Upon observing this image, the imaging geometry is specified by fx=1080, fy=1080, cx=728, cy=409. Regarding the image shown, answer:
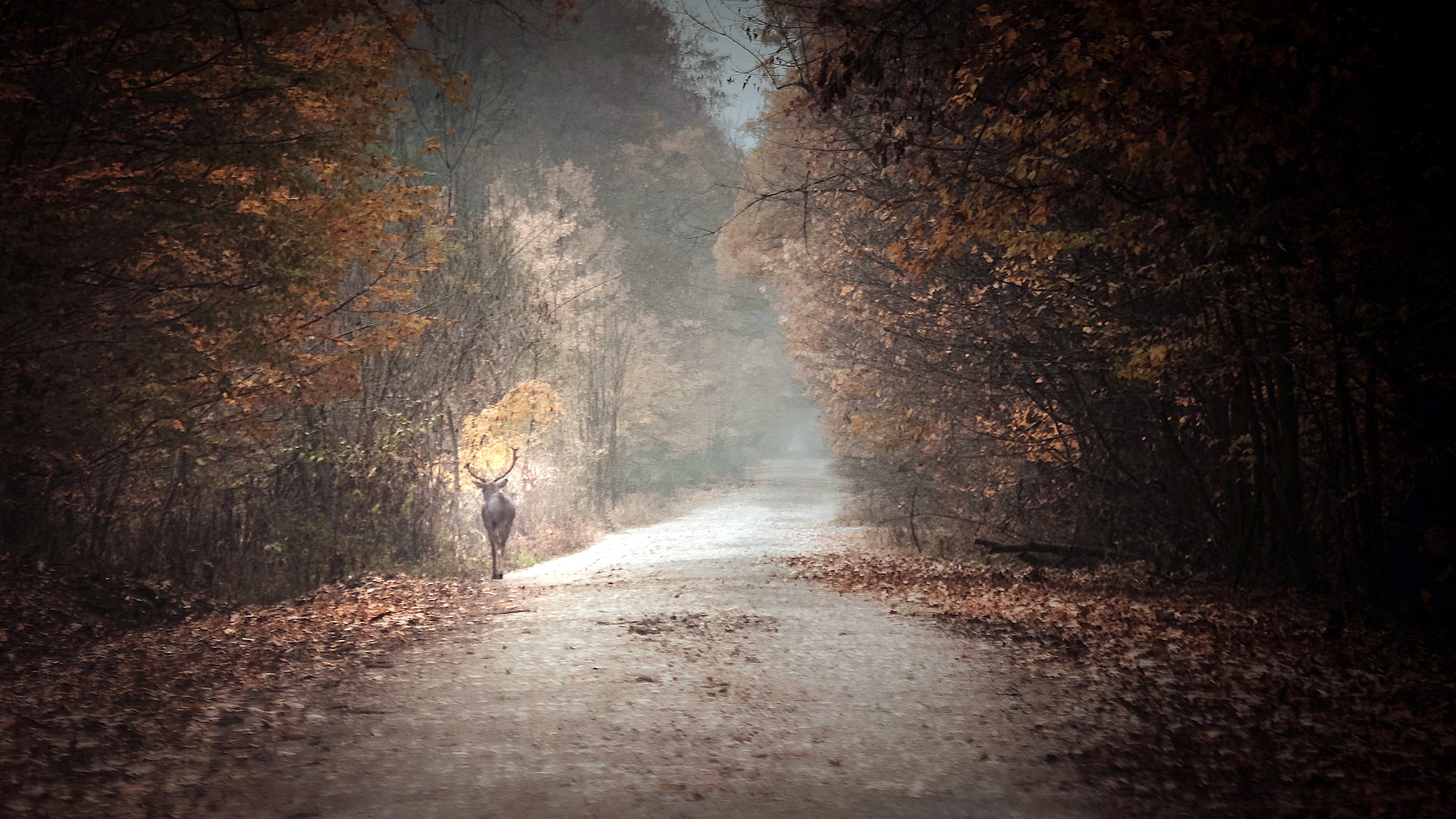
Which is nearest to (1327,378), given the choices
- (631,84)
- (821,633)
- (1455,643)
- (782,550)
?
(1455,643)

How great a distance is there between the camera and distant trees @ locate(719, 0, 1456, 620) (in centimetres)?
779

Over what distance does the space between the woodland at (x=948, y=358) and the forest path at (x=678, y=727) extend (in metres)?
0.62

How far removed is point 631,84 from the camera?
3828 cm

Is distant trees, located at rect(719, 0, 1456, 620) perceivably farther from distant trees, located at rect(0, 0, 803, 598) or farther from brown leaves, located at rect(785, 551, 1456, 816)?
distant trees, located at rect(0, 0, 803, 598)

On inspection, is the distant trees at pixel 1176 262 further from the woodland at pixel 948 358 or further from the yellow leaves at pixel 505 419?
the yellow leaves at pixel 505 419

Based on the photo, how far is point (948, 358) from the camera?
16.5 meters

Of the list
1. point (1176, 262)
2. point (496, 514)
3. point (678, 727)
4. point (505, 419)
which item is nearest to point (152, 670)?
point (678, 727)

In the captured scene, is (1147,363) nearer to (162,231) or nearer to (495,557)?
(162,231)

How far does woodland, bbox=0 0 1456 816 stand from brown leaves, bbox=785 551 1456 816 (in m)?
0.04

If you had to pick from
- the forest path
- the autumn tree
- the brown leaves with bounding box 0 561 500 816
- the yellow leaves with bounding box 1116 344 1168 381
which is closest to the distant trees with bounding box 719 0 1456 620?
the yellow leaves with bounding box 1116 344 1168 381

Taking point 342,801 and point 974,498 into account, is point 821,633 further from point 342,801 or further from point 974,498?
point 974,498

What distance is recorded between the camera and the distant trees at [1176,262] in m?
7.79

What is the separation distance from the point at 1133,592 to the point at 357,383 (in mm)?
9661

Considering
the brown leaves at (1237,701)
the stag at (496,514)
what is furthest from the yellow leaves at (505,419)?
the brown leaves at (1237,701)
